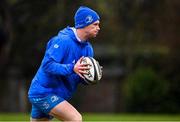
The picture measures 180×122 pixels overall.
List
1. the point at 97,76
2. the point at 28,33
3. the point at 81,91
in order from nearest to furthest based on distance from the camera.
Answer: the point at 97,76 → the point at 28,33 → the point at 81,91

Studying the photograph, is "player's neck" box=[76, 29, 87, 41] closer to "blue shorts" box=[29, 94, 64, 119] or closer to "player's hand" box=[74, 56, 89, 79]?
"player's hand" box=[74, 56, 89, 79]

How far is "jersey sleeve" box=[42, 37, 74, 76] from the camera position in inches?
306

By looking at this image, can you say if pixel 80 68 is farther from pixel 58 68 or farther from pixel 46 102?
pixel 46 102

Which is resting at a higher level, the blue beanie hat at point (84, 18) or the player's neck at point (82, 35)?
the blue beanie hat at point (84, 18)

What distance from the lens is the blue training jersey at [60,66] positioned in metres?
7.85

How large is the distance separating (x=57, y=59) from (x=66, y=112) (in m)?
0.68

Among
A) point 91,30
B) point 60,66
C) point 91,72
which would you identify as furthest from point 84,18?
point 60,66

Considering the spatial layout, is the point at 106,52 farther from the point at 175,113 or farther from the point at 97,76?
the point at 97,76

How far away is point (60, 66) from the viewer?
7758 millimetres

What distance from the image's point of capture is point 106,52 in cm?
4088

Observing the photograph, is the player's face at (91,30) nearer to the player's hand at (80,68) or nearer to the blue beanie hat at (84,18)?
the blue beanie hat at (84,18)

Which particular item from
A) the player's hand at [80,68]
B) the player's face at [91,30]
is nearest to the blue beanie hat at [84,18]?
the player's face at [91,30]

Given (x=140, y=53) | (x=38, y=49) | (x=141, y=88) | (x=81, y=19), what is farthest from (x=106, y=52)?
(x=81, y=19)

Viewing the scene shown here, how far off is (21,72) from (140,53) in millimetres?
6773
